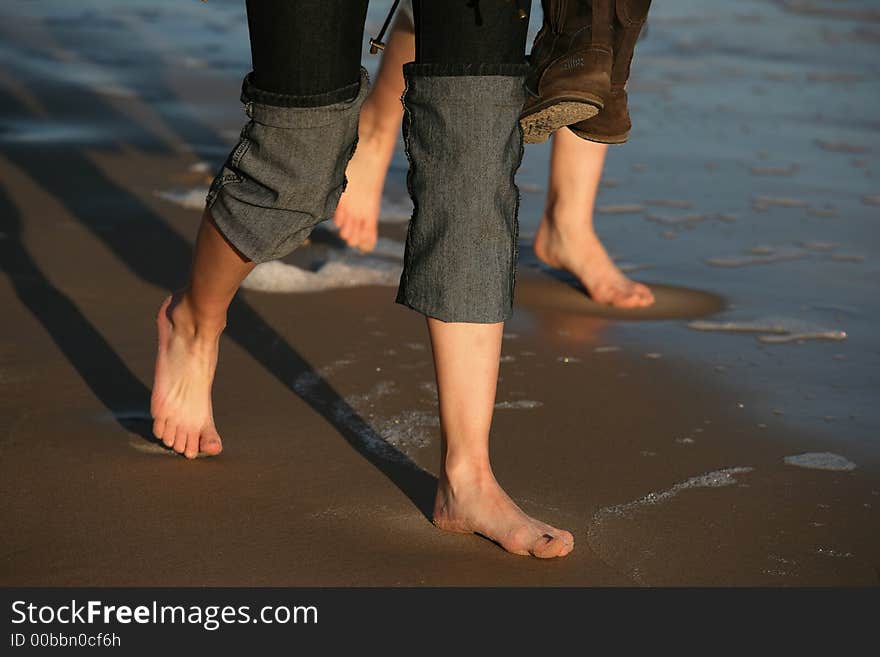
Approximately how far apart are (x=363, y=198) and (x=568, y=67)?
1.42 m

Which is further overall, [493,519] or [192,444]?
[192,444]

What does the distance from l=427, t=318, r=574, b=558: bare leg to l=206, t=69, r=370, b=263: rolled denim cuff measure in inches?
11.7

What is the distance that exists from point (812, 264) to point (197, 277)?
2.11m

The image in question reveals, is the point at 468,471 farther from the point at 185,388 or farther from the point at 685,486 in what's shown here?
the point at 185,388

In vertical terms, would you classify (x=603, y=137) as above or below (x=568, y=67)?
Answer: below

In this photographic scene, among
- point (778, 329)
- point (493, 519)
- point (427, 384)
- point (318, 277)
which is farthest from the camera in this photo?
point (318, 277)

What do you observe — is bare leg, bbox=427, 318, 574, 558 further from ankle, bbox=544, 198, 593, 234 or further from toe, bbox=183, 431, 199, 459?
ankle, bbox=544, 198, 593, 234

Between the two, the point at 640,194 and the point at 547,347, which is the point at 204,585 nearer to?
the point at 547,347

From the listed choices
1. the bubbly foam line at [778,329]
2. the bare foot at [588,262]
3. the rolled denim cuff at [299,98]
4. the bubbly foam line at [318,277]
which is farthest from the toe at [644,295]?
the rolled denim cuff at [299,98]

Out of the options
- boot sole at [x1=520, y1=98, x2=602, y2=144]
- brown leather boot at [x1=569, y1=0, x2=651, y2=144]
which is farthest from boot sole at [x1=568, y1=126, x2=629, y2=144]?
boot sole at [x1=520, y1=98, x2=602, y2=144]

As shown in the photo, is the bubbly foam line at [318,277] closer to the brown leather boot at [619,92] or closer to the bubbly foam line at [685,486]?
the brown leather boot at [619,92]

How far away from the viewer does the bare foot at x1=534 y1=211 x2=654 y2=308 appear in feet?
12.3

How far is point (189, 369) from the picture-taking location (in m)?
2.74

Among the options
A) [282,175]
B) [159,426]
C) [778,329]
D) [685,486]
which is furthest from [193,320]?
[778,329]
